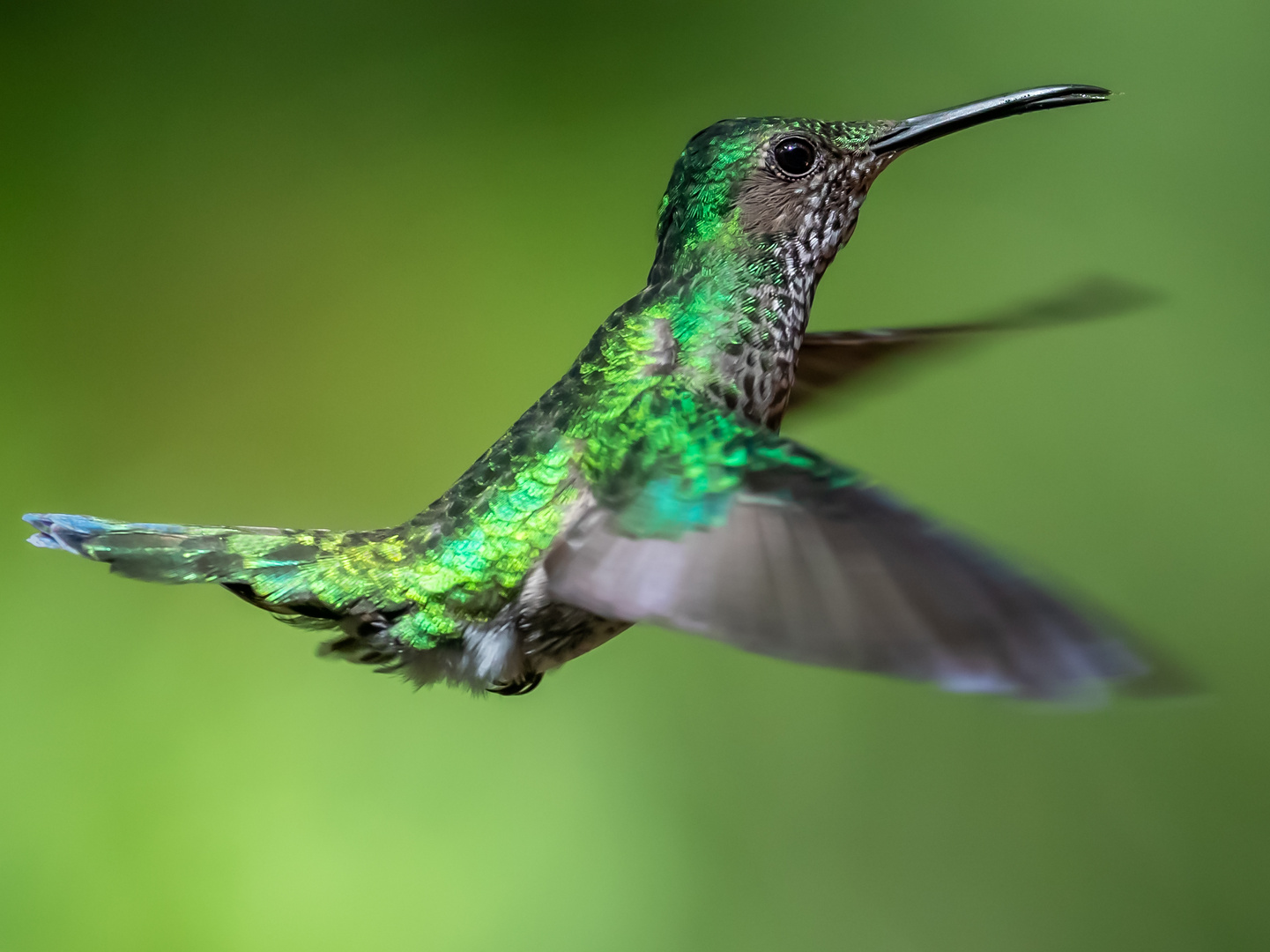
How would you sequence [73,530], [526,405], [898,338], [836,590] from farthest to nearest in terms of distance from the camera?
[526,405], [898,338], [73,530], [836,590]

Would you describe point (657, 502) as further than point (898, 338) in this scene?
No

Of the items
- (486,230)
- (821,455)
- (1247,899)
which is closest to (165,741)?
(486,230)

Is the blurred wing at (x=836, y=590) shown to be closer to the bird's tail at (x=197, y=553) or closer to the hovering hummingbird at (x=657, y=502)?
the hovering hummingbird at (x=657, y=502)

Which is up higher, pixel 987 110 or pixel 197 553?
pixel 987 110

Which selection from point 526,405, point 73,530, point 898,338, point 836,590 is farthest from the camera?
point 526,405

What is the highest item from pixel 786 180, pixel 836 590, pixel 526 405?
pixel 786 180

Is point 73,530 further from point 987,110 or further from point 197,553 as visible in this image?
point 987,110

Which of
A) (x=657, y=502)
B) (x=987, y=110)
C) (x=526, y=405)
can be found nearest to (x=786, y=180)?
(x=987, y=110)
